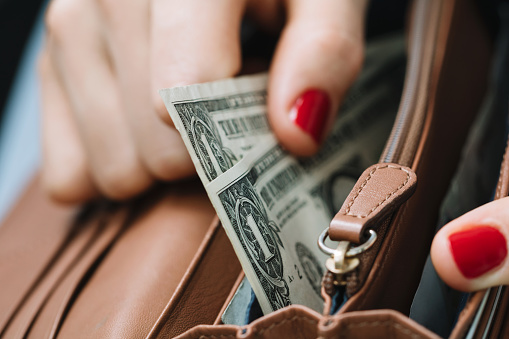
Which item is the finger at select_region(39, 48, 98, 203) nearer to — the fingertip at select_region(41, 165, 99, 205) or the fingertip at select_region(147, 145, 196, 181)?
the fingertip at select_region(41, 165, 99, 205)

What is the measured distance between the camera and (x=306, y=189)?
26.8 inches

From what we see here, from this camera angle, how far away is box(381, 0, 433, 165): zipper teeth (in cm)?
56

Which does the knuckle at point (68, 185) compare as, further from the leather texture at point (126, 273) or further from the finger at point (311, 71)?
the finger at point (311, 71)

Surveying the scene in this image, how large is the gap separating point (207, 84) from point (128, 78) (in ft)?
0.74

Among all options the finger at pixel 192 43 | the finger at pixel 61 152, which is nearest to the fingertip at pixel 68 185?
the finger at pixel 61 152

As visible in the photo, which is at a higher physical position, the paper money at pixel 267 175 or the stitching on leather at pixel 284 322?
the paper money at pixel 267 175

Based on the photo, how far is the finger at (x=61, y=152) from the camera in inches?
35.6

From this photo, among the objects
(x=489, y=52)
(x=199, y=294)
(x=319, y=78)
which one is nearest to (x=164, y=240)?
(x=199, y=294)

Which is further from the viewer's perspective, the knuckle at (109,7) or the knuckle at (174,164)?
the knuckle at (109,7)

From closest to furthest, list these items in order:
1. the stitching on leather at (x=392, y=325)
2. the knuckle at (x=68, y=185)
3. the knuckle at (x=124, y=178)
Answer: the stitching on leather at (x=392, y=325), the knuckle at (x=124, y=178), the knuckle at (x=68, y=185)

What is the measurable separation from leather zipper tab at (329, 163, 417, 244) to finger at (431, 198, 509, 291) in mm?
56

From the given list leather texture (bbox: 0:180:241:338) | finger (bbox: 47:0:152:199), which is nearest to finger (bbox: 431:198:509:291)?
leather texture (bbox: 0:180:241:338)

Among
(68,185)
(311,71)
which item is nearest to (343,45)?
(311,71)

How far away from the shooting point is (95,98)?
0.85 metres
